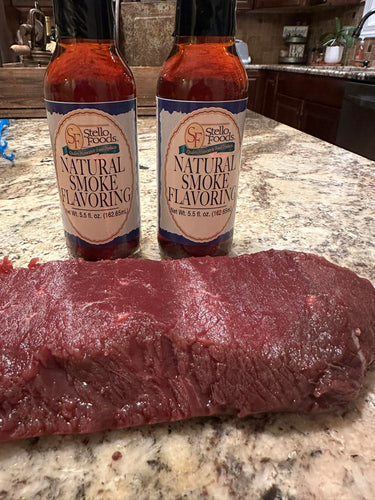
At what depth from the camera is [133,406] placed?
1.46ft

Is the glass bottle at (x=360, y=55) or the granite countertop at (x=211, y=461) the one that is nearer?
the granite countertop at (x=211, y=461)

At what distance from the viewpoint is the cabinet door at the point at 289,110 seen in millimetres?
3334

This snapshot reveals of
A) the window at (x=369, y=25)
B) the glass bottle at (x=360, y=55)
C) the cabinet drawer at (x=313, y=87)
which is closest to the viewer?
the cabinet drawer at (x=313, y=87)

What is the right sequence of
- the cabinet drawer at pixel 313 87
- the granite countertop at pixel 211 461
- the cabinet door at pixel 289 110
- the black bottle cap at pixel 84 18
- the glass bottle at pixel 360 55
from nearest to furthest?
the granite countertop at pixel 211 461 → the black bottle cap at pixel 84 18 → the cabinet drawer at pixel 313 87 → the cabinet door at pixel 289 110 → the glass bottle at pixel 360 55

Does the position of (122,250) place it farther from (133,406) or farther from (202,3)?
(202,3)

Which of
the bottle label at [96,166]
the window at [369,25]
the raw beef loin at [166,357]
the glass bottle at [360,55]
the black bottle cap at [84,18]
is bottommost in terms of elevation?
the raw beef loin at [166,357]

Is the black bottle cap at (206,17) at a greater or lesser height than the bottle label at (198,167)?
greater

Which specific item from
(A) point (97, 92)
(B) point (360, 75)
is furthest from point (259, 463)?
(B) point (360, 75)

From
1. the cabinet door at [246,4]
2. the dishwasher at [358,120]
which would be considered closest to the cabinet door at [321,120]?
the dishwasher at [358,120]

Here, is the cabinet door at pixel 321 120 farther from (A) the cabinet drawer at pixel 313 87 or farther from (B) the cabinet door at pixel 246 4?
(B) the cabinet door at pixel 246 4

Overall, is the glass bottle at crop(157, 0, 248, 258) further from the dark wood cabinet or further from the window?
the window

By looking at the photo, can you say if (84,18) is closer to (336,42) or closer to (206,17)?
(206,17)

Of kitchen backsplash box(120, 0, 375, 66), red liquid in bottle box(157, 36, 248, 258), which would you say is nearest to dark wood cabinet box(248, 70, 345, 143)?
kitchen backsplash box(120, 0, 375, 66)

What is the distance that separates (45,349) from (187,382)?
176 mm
